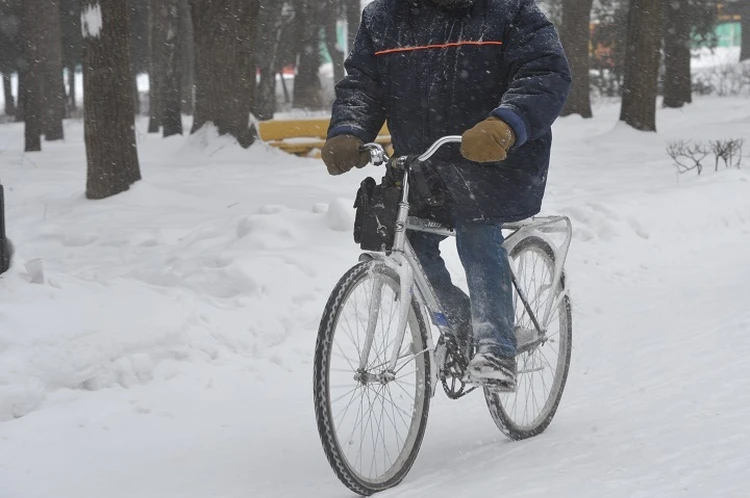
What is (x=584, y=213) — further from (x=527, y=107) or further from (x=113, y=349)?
(x=527, y=107)

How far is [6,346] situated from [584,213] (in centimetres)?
585

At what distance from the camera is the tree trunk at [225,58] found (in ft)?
44.6

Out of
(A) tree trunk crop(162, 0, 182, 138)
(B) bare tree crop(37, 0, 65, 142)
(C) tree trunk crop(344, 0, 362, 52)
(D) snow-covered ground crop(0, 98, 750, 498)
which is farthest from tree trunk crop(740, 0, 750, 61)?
(D) snow-covered ground crop(0, 98, 750, 498)

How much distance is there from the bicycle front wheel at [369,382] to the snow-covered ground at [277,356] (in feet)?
0.52

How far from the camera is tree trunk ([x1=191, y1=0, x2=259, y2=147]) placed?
13.6m

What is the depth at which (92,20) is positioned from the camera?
10188mm

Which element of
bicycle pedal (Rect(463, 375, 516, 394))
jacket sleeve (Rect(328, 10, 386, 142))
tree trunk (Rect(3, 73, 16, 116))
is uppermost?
tree trunk (Rect(3, 73, 16, 116))

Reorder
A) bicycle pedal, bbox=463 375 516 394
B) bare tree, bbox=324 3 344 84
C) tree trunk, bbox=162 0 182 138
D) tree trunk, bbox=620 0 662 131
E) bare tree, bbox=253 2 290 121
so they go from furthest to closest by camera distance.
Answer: bare tree, bbox=324 3 344 84 < bare tree, bbox=253 2 290 121 < tree trunk, bbox=162 0 182 138 < tree trunk, bbox=620 0 662 131 < bicycle pedal, bbox=463 375 516 394

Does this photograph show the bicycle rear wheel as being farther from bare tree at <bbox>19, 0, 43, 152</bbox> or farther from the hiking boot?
bare tree at <bbox>19, 0, 43, 152</bbox>

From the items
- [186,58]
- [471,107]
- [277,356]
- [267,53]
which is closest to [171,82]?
[186,58]

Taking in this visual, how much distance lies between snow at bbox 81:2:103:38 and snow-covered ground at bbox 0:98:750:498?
164cm

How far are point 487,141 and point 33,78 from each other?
19569 millimetres

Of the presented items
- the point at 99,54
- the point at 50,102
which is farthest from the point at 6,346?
the point at 50,102

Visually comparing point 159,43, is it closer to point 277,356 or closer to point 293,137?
point 293,137
